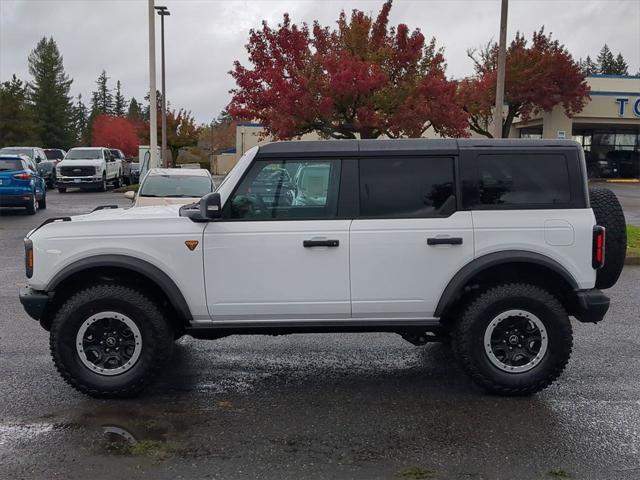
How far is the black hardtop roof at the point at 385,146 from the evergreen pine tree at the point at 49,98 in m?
69.4

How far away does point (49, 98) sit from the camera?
74.2 metres

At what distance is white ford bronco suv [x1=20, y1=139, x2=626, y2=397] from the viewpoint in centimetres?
514

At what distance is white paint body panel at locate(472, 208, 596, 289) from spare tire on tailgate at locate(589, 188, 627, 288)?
1.08ft

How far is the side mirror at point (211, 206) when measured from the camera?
16.6ft

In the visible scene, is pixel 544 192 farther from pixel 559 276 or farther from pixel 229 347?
pixel 229 347

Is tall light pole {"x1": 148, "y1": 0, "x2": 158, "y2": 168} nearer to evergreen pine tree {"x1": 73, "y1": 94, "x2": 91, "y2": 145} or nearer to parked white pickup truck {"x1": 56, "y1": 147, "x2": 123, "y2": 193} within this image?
parked white pickup truck {"x1": 56, "y1": 147, "x2": 123, "y2": 193}

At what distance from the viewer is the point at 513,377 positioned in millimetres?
5250

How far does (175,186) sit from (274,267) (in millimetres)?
8400

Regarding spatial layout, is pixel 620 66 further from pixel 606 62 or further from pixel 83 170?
pixel 83 170

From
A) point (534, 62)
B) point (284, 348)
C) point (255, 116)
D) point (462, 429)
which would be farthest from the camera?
point (534, 62)

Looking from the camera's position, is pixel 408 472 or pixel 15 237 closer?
pixel 408 472

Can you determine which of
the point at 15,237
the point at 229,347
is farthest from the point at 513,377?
the point at 15,237

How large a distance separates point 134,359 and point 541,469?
9.76ft

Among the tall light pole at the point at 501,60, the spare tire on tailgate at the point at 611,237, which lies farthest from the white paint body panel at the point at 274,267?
the tall light pole at the point at 501,60
